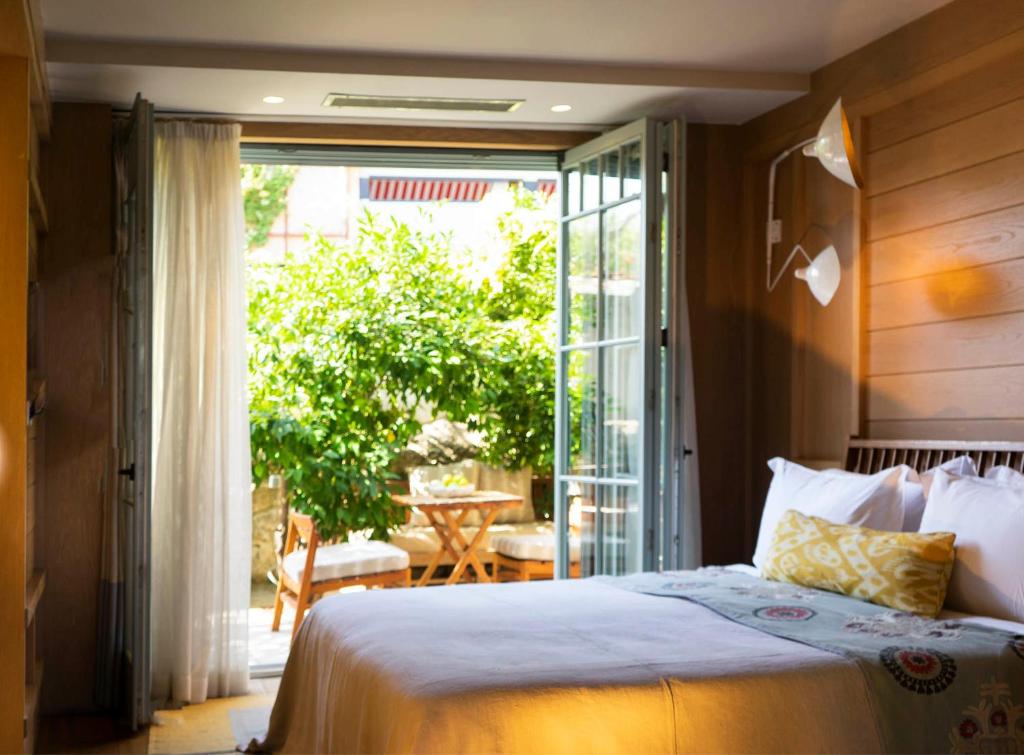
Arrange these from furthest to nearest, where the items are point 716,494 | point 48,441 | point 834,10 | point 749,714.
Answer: point 716,494 < point 48,441 < point 834,10 < point 749,714

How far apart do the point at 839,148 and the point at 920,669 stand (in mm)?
1706

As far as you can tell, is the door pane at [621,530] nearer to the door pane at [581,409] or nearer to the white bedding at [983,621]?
the door pane at [581,409]

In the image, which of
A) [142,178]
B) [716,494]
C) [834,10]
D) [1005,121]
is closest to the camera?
[1005,121]

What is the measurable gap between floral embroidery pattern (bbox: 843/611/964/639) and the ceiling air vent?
98.9 inches

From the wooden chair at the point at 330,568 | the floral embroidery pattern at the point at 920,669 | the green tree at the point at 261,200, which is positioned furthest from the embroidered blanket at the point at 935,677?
the green tree at the point at 261,200

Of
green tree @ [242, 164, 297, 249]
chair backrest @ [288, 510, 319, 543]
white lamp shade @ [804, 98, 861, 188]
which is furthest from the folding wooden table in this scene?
green tree @ [242, 164, 297, 249]

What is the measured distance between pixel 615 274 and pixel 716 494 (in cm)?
108

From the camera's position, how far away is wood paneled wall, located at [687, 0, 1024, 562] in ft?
11.9

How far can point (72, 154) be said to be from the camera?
4617mm

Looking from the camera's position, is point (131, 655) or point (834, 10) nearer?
point (834, 10)

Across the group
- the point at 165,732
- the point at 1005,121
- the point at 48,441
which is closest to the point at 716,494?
the point at 1005,121

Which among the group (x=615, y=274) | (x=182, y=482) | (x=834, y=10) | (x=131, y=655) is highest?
(x=834, y=10)

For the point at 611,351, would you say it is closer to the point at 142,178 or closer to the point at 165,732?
the point at 142,178

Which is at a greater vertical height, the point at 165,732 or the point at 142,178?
the point at 142,178
